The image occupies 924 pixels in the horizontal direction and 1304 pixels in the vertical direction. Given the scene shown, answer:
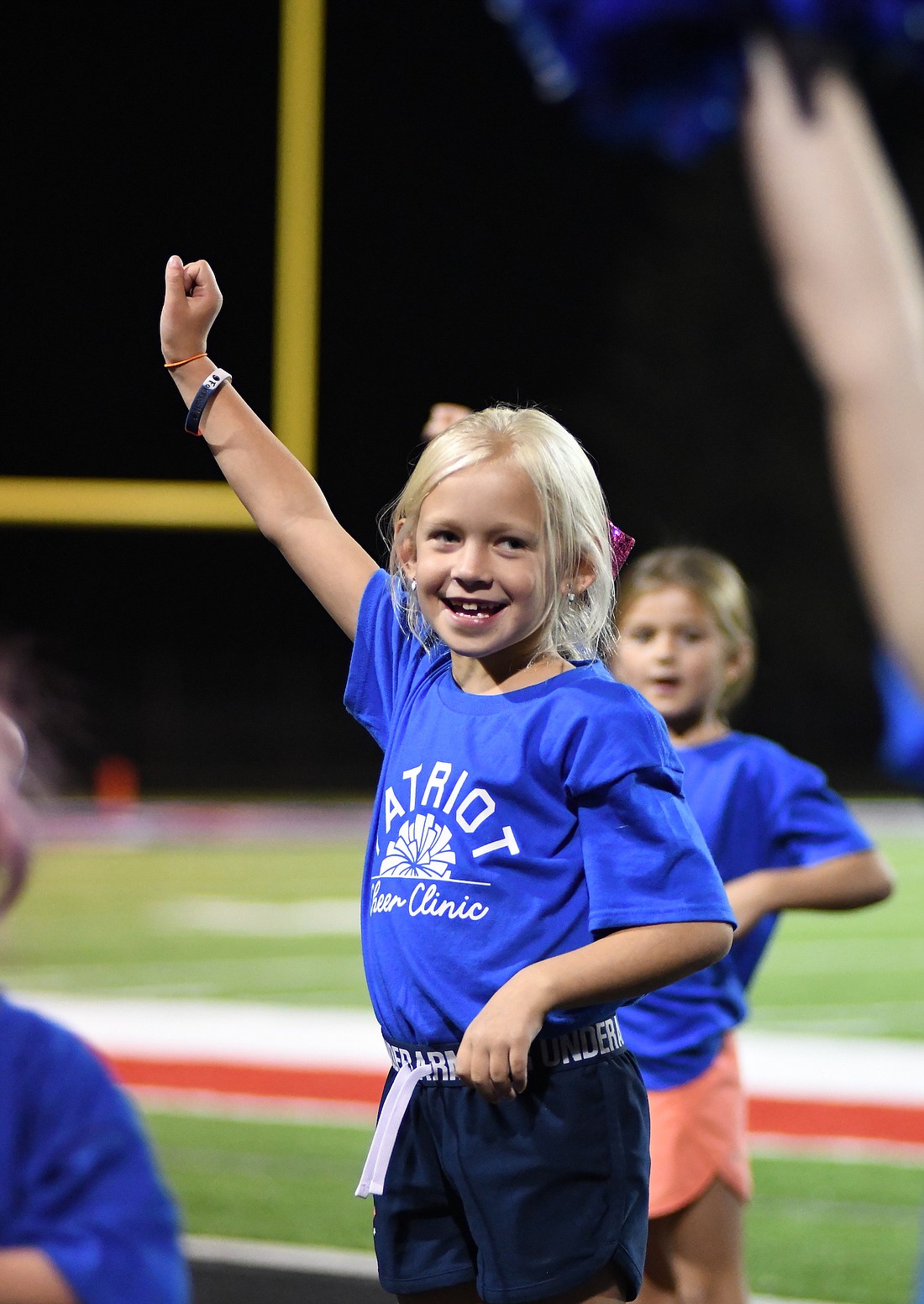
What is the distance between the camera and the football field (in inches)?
198

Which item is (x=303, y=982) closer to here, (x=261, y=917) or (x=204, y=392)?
(x=261, y=917)

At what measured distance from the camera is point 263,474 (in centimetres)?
243

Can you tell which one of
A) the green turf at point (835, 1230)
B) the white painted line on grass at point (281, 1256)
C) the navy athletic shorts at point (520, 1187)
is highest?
the navy athletic shorts at point (520, 1187)

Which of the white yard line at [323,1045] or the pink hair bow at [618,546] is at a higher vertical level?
the pink hair bow at [618,546]

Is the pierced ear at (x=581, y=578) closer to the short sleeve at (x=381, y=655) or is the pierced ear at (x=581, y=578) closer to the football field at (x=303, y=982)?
the short sleeve at (x=381, y=655)

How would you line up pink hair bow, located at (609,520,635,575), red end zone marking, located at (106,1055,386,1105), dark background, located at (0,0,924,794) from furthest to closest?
red end zone marking, located at (106,1055,386,1105), dark background, located at (0,0,924,794), pink hair bow, located at (609,520,635,575)

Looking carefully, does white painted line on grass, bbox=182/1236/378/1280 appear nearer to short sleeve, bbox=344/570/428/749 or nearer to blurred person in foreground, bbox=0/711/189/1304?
short sleeve, bbox=344/570/428/749

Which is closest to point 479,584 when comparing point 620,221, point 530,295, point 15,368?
point 15,368

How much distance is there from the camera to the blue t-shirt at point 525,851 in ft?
6.47

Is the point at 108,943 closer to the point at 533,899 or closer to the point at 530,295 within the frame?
the point at 533,899

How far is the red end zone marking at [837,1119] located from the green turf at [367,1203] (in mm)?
258

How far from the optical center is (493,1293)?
1961mm

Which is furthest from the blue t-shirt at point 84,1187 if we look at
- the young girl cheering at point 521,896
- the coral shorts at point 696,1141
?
the coral shorts at point 696,1141

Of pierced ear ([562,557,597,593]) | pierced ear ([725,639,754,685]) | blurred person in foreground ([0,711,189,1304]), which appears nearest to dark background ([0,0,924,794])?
blurred person in foreground ([0,711,189,1304])
